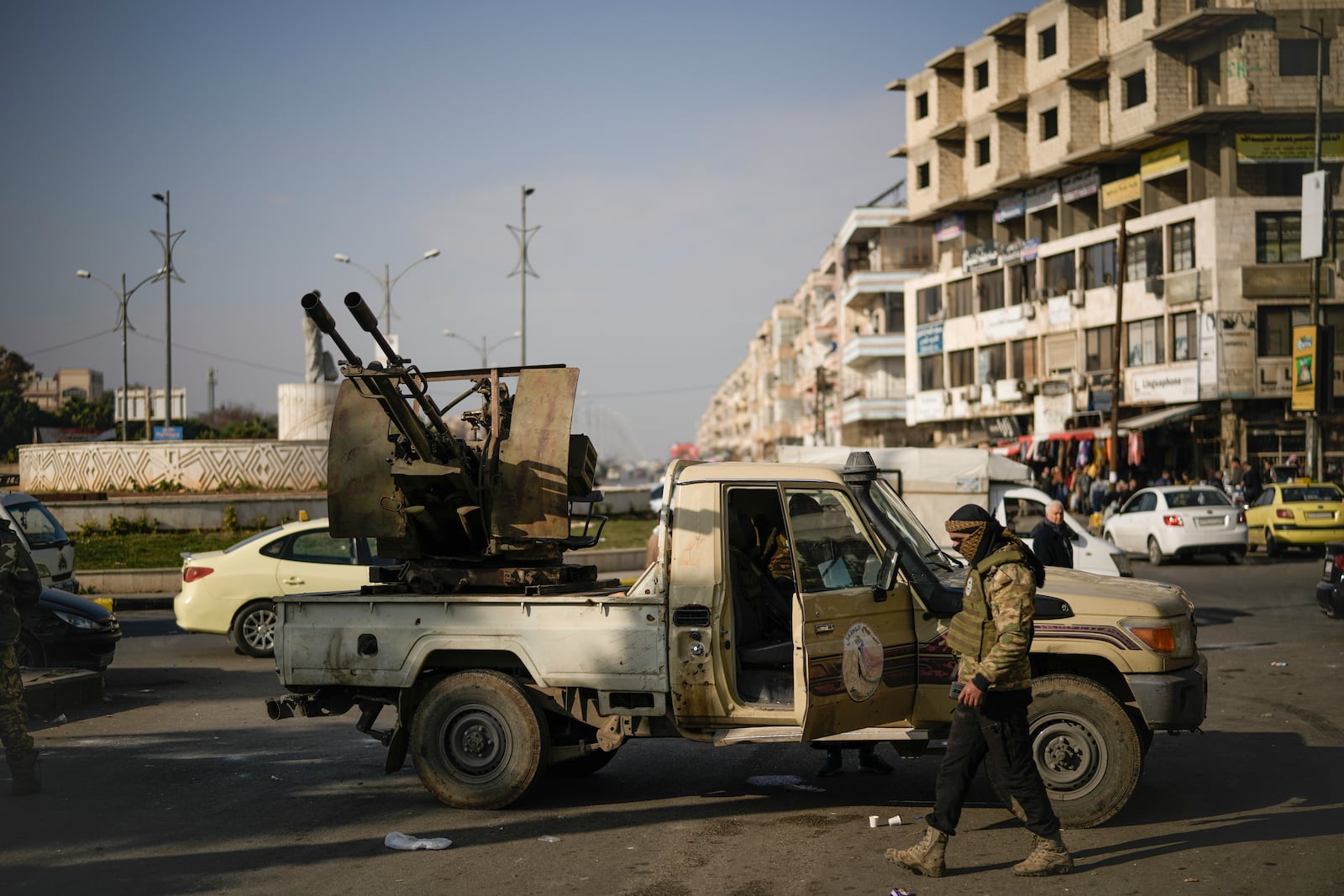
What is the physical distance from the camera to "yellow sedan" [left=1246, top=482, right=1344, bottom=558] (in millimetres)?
24812

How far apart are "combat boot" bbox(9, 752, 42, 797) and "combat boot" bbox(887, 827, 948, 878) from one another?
536 centimetres

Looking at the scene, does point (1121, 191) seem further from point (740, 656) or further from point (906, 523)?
point (740, 656)

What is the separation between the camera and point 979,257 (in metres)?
56.8

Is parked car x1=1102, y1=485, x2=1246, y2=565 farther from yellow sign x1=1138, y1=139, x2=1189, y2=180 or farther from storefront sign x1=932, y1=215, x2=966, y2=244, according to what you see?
storefront sign x1=932, y1=215, x2=966, y2=244

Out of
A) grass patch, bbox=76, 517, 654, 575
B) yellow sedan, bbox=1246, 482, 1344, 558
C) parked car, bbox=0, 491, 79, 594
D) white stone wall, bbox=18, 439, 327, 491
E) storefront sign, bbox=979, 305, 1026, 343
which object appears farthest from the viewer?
storefront sign, bbox=979, 305, 1026, 343

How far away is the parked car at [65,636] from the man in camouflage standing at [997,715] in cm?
884

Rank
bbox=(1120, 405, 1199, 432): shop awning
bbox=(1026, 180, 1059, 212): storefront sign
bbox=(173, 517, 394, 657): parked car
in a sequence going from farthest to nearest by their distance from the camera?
bbox=(1026, 180, 1059, 212): storefront sign → bbox=(1120, 405, 1199, 432): shop awning → bbox=(173, 517, 394, 657): parked car

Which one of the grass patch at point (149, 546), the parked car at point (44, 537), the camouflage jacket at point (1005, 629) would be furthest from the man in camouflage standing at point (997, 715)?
the grass patch at point (149, 546)

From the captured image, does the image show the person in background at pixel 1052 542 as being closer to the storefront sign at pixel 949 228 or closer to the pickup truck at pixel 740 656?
the pickup truck at pixel 740 656

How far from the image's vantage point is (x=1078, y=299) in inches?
1924

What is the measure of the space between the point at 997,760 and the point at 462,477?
3.53 meters

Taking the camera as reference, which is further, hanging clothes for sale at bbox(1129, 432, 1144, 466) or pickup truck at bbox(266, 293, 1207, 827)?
hanging clothes for sale at bbox(1129, 432, 1144, 466)

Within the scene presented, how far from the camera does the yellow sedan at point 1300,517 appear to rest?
24812 mm

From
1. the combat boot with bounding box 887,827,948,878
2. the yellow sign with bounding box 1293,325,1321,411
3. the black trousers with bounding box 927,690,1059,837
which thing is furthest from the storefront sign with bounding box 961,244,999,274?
the combat boot with bounding box 887,827,948,878
